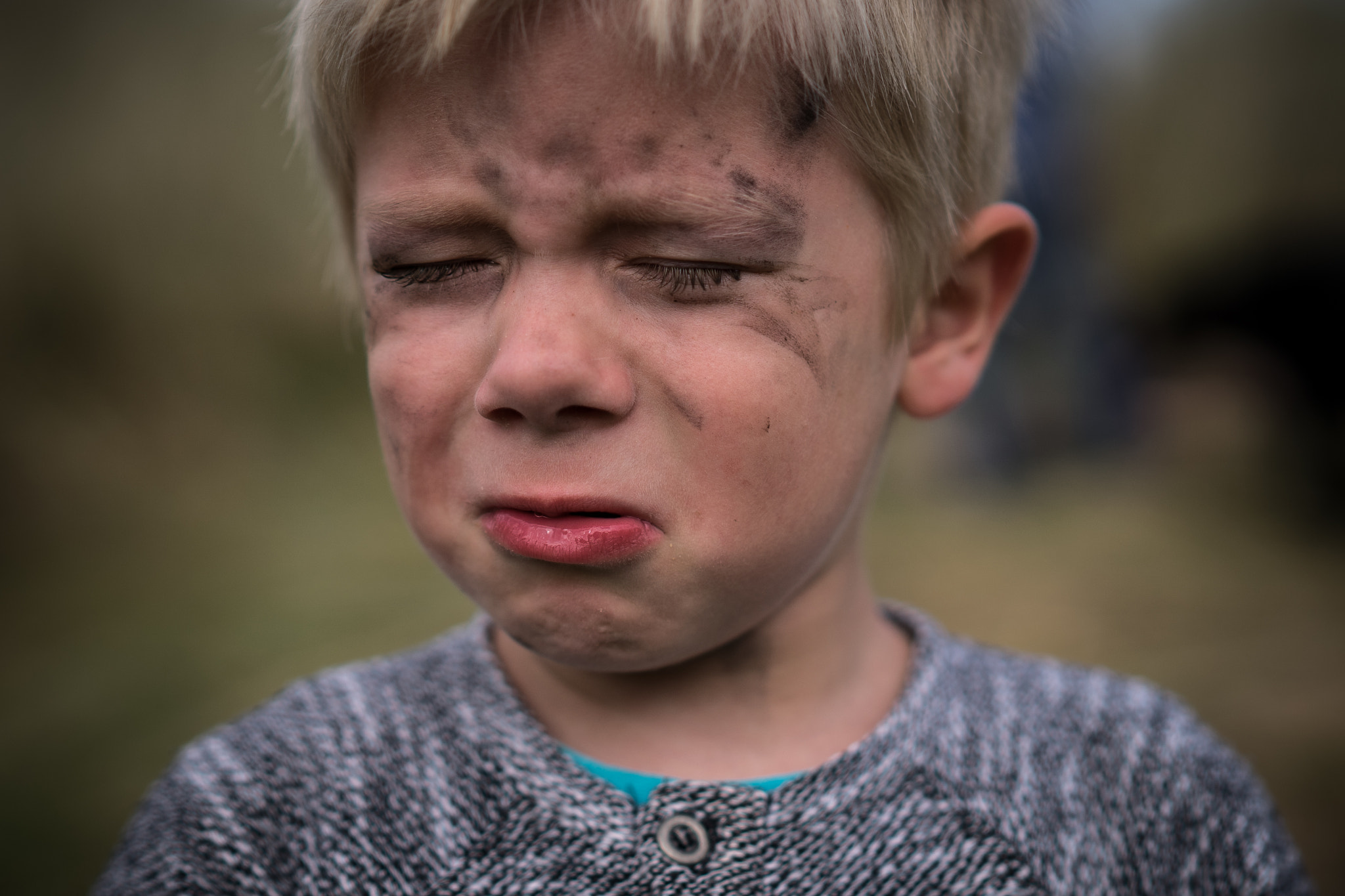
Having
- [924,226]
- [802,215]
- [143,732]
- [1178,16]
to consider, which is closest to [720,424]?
[802,215]

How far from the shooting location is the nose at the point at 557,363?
0.70 meters

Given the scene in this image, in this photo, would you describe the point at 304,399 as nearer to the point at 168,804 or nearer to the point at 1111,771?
the point at 168,804

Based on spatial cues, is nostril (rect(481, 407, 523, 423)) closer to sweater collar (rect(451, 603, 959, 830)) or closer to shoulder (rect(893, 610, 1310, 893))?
sweater collar (rect(451, 603, 959, 830))

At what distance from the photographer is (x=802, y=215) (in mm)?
762

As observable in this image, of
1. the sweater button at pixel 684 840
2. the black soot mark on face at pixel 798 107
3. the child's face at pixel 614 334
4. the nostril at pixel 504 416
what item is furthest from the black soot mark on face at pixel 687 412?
the sweater button at pixel 684 840

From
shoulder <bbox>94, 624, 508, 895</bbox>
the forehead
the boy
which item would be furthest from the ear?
shoulder <bbox>94, 624, 508, 895</bbox>

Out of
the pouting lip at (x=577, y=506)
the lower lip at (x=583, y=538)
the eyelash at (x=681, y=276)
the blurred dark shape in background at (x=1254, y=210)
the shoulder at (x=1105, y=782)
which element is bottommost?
the shoulder at (x=1105, y=782)

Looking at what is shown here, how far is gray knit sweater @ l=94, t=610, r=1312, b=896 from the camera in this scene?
0.81m

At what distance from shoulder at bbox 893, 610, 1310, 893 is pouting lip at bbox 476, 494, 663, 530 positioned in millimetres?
396

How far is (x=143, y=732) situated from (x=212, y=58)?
2210 mm

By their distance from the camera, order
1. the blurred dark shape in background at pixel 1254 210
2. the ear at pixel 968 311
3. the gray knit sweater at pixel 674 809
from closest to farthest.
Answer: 1. the gray knit sweater at pixel 674 809
2. the ear at pixel 968 311
3. the blurred dark shape in background at pixel 1254 210

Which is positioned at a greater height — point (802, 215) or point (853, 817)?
point (802, 215)

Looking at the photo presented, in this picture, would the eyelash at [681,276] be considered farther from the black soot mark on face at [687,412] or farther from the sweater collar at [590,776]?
the sweater collar at [590,776]

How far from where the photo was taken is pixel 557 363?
0.70 meters
